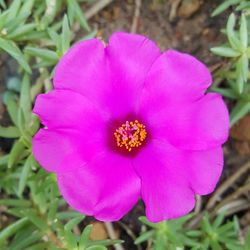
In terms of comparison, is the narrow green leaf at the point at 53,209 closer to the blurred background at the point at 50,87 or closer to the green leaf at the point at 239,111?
the blurred background at the point at 50,87

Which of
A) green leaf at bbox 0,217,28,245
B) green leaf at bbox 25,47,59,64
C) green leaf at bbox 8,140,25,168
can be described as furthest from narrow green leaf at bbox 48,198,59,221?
green leaf at bbox 25,47,59,64

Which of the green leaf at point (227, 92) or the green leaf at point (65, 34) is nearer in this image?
the green leaf at point (65, 34)

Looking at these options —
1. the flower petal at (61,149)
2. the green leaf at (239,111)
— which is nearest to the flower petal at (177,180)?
the flower petal at (61,149)

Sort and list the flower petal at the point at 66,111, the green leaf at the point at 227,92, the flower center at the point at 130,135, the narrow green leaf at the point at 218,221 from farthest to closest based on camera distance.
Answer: the green leaf at the point at 227,92
the narrow green leaf at the point at 218,221
the flower center at the point at 130,135
the flower petal at the point at 66,111

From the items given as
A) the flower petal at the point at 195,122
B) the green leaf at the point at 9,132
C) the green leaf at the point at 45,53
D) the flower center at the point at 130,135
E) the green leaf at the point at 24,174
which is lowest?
the green leaf at the point at 24,174

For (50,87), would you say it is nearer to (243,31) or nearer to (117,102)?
(117,102)

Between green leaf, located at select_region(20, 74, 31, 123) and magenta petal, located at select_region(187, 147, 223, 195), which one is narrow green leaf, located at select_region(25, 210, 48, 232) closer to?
green leaf, located at select_region(20, 74, 31, 123)
